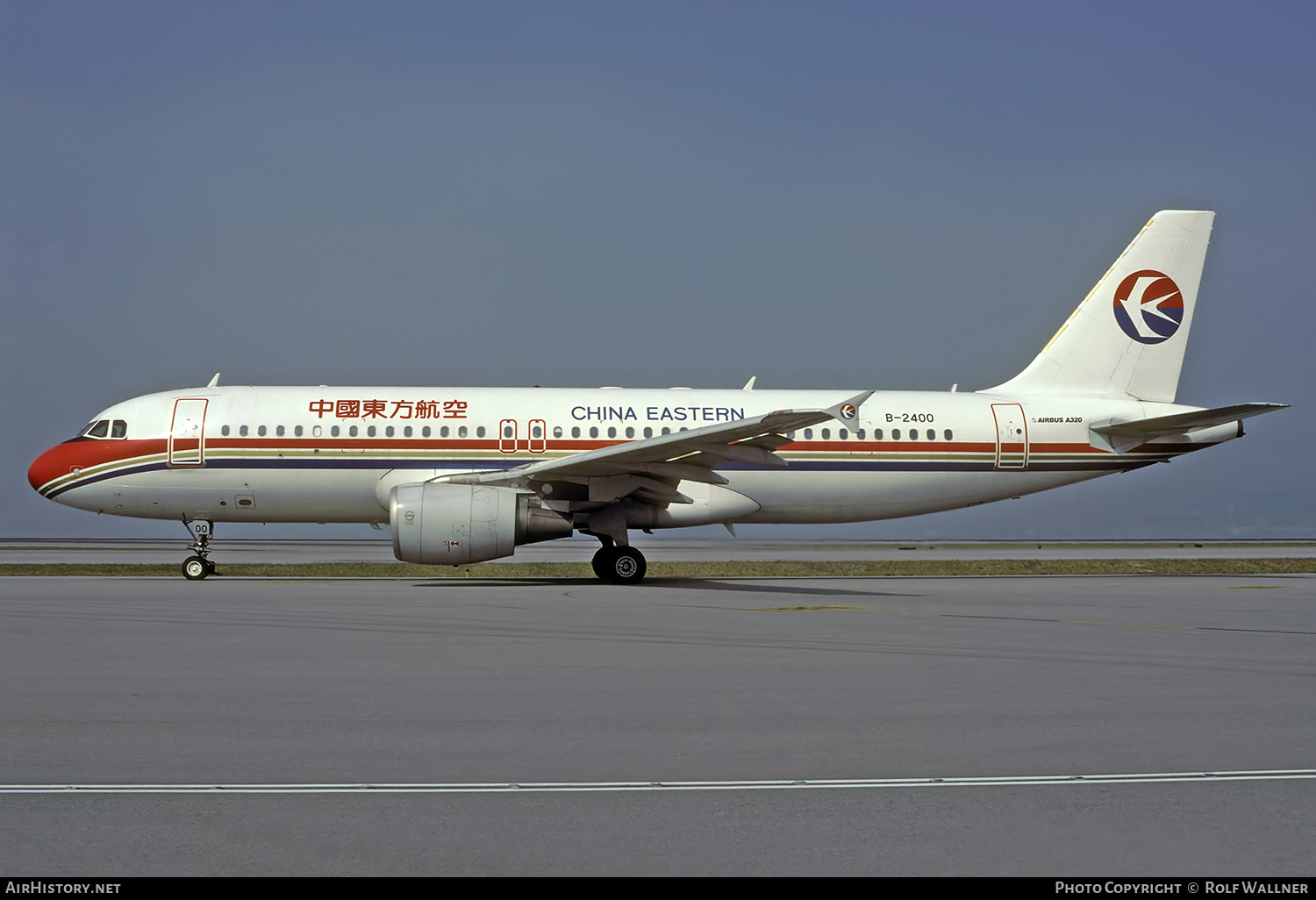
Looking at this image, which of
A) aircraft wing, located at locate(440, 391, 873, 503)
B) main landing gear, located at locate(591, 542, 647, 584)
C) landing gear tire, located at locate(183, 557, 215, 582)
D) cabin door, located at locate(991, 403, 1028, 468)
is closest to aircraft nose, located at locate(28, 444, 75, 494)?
landing gear tire, located at locate(183, 557, 215, 582)

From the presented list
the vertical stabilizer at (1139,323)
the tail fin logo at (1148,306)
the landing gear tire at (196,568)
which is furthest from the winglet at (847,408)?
the landing gear tire at (196,568)

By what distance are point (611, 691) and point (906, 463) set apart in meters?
17.1

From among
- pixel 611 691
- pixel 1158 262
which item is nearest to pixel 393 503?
pixel 611 691

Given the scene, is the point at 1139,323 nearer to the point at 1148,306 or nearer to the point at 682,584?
the point at 1148,306

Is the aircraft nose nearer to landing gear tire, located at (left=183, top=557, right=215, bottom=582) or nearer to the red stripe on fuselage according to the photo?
the red stripe on fuselage

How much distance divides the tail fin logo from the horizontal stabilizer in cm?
255

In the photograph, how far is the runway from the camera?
4277mm

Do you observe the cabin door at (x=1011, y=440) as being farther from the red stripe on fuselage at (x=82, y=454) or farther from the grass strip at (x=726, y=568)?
the red stripe on fuselage at (x=82, y=454)

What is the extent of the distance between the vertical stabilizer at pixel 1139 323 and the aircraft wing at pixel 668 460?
320 inches

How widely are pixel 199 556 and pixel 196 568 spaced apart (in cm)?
38

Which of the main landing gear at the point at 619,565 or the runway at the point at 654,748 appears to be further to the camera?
the main landing gear at the point at 619,565

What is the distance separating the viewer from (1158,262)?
88.1 feet

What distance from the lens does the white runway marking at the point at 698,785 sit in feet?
16.8

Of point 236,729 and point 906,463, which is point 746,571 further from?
point 236,729
